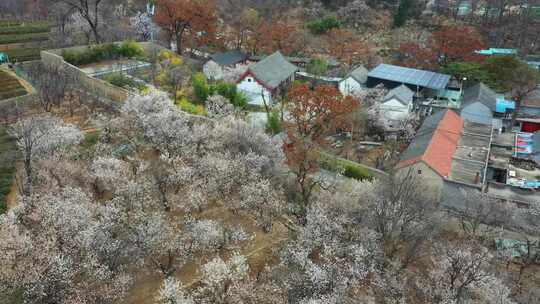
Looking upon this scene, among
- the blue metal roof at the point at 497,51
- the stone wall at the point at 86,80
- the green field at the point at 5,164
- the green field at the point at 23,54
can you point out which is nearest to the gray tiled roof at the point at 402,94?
the blue metal roof at the point at 497,51

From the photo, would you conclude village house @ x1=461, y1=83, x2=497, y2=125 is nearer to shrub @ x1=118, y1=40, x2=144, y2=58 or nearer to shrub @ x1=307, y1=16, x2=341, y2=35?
shrub @ x1=307, y1=16, x2=341, y2=35

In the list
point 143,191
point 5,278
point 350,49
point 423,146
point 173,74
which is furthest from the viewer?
point 350,49

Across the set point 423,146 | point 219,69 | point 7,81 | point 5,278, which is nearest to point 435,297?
point 423,146

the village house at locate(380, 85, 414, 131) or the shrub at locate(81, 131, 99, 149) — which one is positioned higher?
the village house at locate(380, 85, 414, 131)

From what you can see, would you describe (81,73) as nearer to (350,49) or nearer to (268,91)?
(268,91)

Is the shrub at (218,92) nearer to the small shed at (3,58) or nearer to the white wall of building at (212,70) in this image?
the white wall of building at (212,70)

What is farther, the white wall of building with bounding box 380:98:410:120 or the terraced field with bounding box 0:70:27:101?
the white wall of building with bounding box 380:98:410:120

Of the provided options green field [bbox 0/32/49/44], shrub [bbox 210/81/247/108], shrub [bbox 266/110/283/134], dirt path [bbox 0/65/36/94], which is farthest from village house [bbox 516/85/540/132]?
green field [bbox 0/32/49/44]
